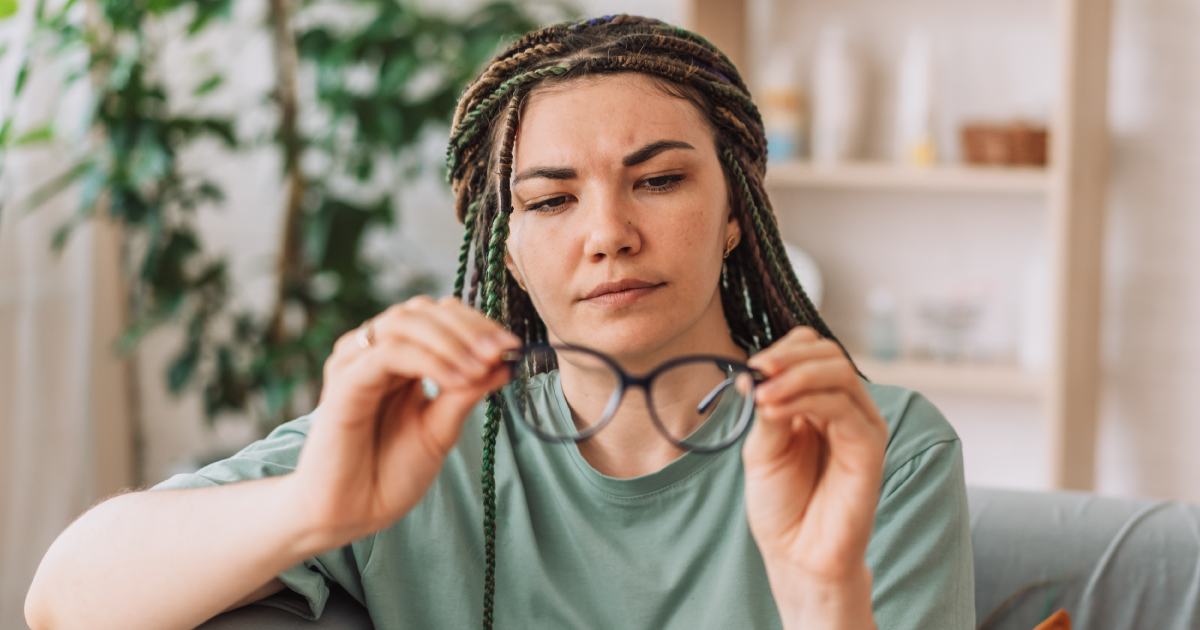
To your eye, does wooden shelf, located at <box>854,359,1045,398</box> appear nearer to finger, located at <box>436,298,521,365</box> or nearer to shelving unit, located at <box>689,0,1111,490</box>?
shelving unit, located at <box>689,0,1111,490</box>

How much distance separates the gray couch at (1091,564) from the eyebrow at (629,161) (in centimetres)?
66

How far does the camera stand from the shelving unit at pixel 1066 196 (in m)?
1.99

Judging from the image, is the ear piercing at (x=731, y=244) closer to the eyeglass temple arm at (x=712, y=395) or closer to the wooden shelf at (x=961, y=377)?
the eyeglass temple arm at (x=712, y=395)

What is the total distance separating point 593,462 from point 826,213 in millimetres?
1493

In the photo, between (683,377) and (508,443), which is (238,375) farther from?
(683,377)

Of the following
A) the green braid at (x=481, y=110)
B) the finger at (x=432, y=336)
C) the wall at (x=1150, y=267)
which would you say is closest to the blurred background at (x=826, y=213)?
the wall at (x=1150, y=267)

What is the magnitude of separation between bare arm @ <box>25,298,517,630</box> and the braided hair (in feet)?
0.78

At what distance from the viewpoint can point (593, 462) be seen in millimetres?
1110

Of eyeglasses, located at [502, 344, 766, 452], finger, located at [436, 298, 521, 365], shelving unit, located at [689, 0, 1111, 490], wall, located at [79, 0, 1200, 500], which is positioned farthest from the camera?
wall, located at [79, 0, 1200, 500]

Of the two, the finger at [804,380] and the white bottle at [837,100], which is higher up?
the white bottle at [837,100]


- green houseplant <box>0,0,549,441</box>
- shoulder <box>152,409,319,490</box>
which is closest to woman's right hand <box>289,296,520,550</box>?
shoulder <box>152,409,319,490</box>

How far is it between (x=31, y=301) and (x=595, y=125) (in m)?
1.63

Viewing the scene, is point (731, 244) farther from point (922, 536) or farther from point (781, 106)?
point (781, 106)

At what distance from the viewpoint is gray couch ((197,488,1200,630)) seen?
1.18 meters
